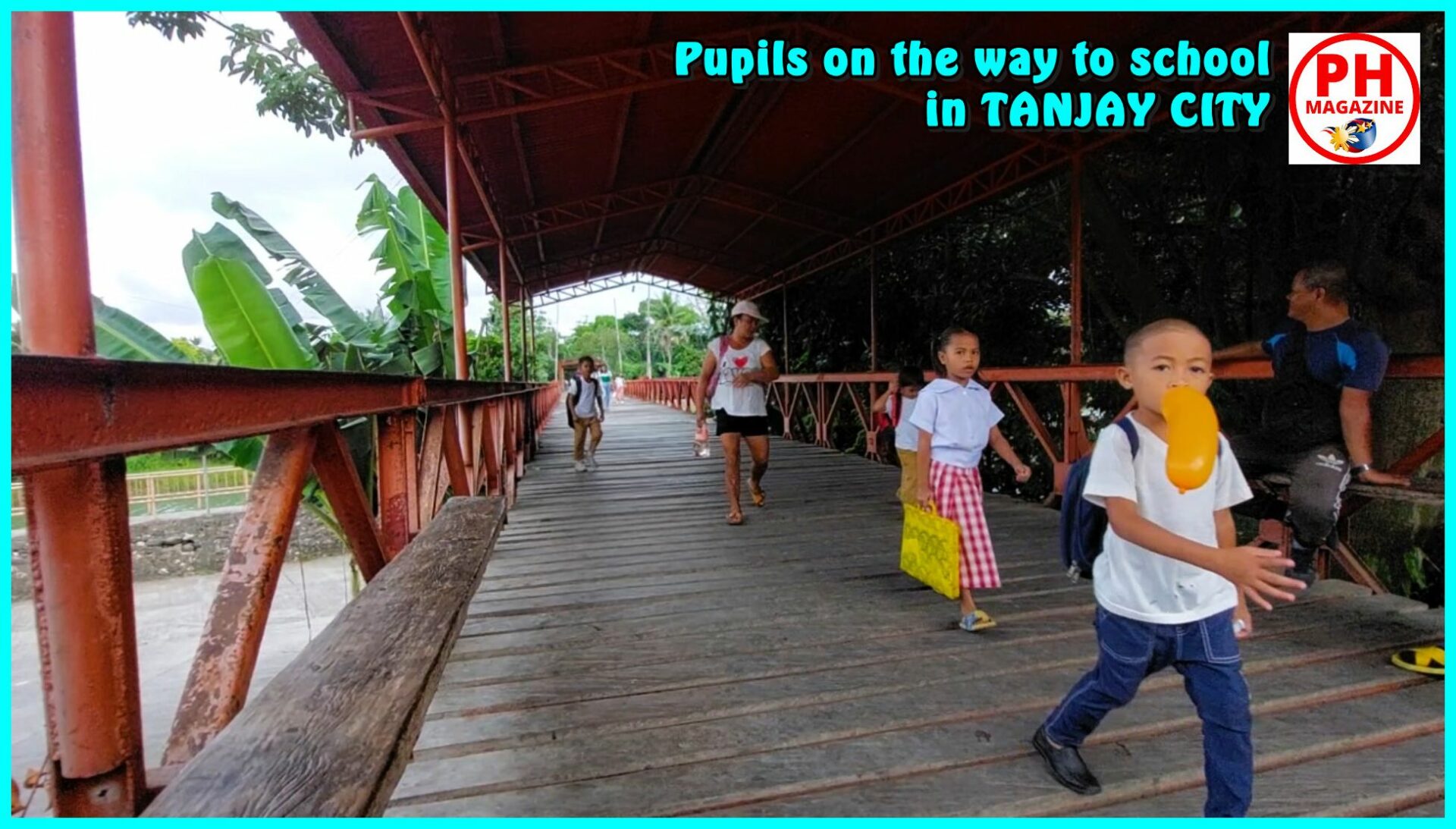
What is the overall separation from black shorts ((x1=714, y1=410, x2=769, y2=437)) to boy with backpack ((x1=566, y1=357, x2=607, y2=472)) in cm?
316

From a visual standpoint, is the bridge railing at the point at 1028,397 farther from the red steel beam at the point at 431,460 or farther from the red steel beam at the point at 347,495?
the red steel beam at the point at 431,460

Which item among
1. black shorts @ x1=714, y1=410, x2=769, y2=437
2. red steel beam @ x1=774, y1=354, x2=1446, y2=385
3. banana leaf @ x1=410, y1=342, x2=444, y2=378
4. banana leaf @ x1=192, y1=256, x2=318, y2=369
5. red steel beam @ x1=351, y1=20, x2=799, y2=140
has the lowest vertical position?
black shorts @ x1=714, y1=410, x2=769, y2=437

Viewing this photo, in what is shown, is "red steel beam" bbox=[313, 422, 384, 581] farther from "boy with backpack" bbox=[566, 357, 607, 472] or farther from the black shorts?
"boy with backpack" bbox=[566, 357, 607, 472]

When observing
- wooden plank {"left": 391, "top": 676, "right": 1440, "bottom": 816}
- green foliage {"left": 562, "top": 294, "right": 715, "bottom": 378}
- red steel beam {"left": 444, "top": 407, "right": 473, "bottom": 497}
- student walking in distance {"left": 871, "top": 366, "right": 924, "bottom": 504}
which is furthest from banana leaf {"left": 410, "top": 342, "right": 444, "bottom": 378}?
green foliage {"left": 562, "top": 294, "right": 715, "bottom": 378}

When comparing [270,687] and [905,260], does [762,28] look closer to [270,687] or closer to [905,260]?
[270,687]

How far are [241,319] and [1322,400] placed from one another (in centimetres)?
595

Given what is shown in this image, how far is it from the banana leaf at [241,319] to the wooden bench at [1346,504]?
5.42m

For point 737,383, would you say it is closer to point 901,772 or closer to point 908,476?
point 908,476

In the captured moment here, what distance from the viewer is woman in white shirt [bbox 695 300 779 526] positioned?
4.82 m

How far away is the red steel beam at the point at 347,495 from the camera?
1.84 m

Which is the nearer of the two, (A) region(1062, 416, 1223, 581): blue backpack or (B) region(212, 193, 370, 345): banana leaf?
(A) region(1062, 416, 1223, 581): blue backpack

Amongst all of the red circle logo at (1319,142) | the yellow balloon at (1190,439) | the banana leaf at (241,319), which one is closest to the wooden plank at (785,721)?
the yellow balloon at (1190,439)

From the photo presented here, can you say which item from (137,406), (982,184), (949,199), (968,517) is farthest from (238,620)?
(949,199)

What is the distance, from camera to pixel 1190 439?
137 cm
